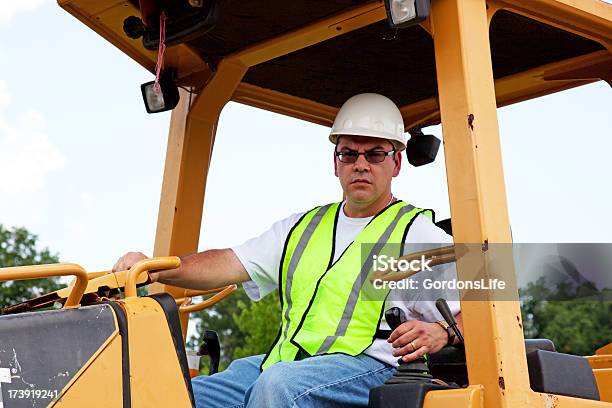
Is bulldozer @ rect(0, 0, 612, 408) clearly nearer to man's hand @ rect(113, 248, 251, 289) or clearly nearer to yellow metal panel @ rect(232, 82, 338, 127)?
yellow metal panel @ rect(232, 82, 338, 127)

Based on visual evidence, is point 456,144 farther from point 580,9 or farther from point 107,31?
point 107,31

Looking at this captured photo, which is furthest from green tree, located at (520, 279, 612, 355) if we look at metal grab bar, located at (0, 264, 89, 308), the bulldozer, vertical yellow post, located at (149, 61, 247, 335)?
metal grab bar, located at (0, 264, 89, 308)

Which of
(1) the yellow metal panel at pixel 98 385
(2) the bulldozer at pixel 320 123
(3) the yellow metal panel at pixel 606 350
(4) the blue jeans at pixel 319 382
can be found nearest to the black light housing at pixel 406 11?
(2) the bulldozer at pixel 320 123

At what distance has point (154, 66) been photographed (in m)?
4.06

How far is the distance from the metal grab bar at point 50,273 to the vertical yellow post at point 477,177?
111cm

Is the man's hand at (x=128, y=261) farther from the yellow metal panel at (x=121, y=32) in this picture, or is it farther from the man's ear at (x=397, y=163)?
the man's ear at (x=397, y=163)

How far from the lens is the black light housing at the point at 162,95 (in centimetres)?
406

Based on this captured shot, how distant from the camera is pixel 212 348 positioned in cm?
404

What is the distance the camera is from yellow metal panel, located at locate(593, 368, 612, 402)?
3.81 meters

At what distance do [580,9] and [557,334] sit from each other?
1867 centimetres

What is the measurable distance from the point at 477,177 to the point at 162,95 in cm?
169

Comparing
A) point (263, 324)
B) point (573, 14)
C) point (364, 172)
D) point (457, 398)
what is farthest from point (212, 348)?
point (263, 324)

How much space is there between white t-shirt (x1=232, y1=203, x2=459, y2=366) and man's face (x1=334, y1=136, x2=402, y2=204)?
103mm

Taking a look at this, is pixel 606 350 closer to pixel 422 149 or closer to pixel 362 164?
pixel 422 149
